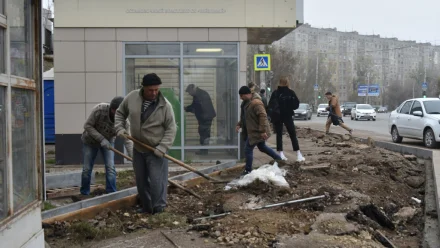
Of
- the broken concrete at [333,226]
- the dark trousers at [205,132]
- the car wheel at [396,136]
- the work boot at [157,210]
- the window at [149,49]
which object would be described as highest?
the window at [149,49]

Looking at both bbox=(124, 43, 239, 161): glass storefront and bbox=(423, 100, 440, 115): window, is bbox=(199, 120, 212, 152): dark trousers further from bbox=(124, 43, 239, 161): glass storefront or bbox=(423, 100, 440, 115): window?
bbox=(423, 100, 440, 115): window

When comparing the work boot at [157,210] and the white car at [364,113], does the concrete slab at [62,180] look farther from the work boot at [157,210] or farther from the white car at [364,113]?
the white car at [364,113]

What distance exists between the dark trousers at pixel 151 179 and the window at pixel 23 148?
204cm

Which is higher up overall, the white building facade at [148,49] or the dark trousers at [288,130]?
the white building facade at [148,49]

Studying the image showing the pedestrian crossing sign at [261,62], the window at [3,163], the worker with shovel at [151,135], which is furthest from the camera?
the pedestrian crossing sign at [261,62]

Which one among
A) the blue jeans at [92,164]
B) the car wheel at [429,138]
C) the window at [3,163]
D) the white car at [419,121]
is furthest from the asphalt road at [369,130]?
the window at [3,163]

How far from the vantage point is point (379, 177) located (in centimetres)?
839

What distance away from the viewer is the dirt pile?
489cm

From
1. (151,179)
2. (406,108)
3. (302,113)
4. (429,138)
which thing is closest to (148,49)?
(151,179)

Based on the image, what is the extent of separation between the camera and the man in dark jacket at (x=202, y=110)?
11.4 meters

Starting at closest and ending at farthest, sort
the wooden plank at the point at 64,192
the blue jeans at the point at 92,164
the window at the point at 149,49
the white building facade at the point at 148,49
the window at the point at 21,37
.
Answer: the window at the point at 21,37 → the blue jeans at the point at 92,164 → the wooden plank at the point at 64,192 → the white building facade at the point at 148,49 → the window at the point at 149,49

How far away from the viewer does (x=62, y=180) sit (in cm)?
829

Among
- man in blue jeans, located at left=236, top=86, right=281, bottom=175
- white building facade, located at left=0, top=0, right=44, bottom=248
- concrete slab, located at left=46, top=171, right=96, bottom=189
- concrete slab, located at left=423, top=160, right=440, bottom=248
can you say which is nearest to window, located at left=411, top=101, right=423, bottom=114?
concrete slab, located at left=423, top=160, right=440, bottom=248

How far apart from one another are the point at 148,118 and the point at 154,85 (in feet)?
1.38
